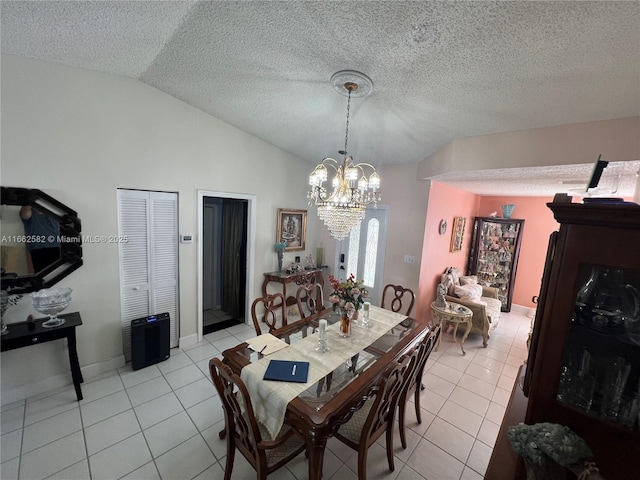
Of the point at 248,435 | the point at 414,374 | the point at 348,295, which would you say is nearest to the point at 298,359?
the point at 248,435

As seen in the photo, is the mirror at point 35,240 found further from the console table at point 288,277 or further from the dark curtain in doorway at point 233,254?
the console table at point 288,277

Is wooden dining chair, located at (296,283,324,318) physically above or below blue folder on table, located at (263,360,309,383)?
above

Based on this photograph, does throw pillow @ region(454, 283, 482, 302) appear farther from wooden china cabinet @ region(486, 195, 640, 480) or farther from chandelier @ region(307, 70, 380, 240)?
wooden china cabinet @ region(486, 195, 640, 480)

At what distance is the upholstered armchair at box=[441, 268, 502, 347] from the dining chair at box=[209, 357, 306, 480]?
3.27m

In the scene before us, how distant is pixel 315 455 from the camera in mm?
1419

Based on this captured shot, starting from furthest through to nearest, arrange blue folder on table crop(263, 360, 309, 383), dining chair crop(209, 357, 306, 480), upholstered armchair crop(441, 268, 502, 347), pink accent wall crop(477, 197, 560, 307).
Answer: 1. pink accent wall crop(477, 197, 560, 307)
2. upholstered armchair crop(441, 268, 502, 347)
3. blue folder on table crop(263, 360, 309, 383)
4. dining chair crop(209, 357, 306, 480)

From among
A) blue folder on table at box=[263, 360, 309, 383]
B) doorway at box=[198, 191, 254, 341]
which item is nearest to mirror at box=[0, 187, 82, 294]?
doorway at box=[198, 191, 254, 341]

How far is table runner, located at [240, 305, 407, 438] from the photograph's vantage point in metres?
1.55

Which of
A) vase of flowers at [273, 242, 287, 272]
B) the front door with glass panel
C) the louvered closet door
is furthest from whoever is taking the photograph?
the front door with glass panel

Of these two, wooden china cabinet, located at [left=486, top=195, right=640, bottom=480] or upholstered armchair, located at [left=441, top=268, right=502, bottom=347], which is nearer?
wooden china cabinet, located at [left=486, top=195, right=640, bottom=480]

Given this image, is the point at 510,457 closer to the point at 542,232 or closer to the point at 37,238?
the point at 37,238

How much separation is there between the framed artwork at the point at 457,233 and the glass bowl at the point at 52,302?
5.26 m

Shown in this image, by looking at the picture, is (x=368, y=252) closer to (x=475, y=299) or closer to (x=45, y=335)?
(x=475, y=299)

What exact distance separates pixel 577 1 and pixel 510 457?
2.14 meters
